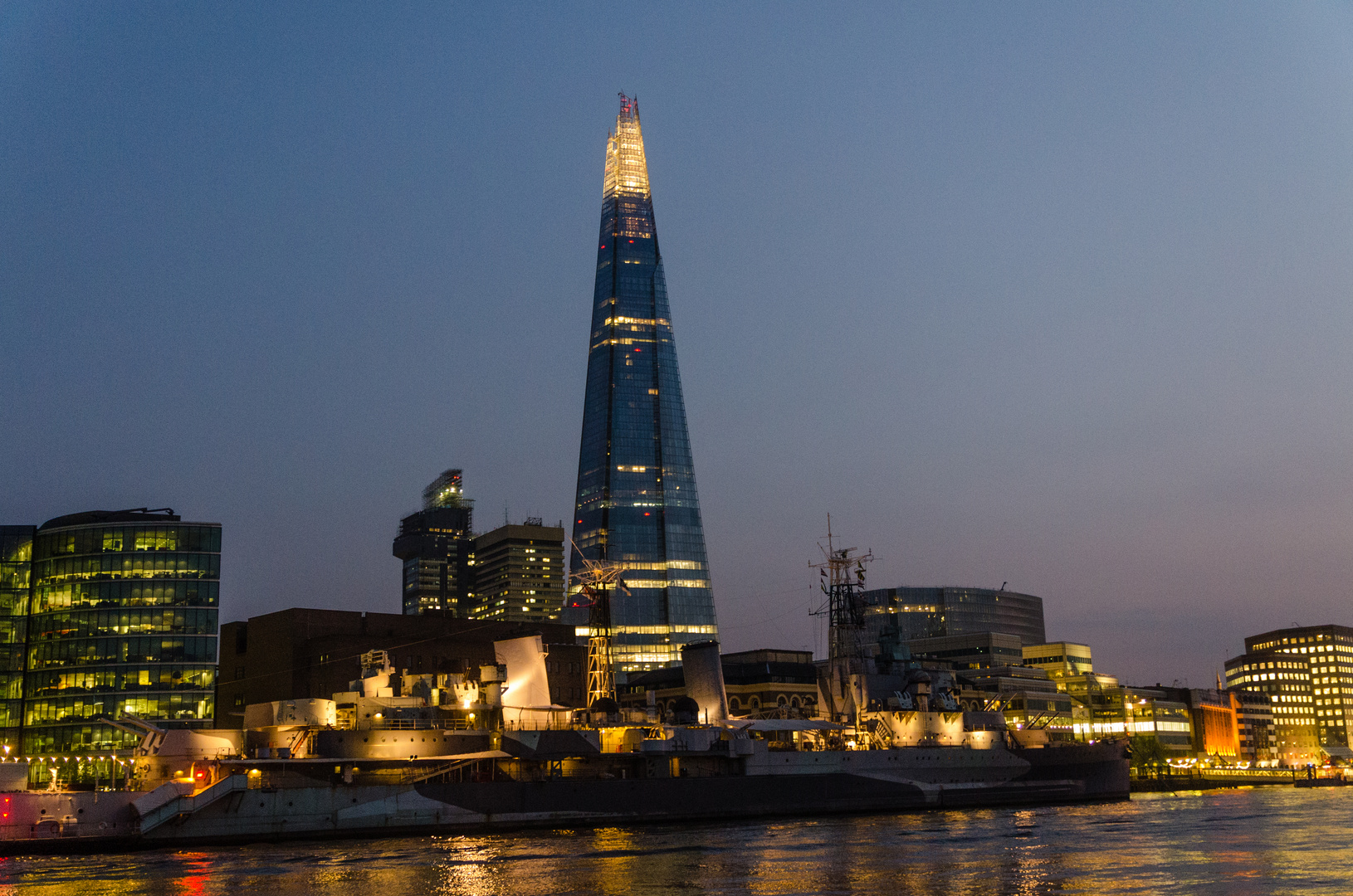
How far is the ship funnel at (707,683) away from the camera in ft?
229

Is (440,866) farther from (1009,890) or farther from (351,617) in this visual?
(351,617)

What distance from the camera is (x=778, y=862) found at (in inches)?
1642

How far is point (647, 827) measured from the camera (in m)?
58.4

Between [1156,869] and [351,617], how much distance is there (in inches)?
3147

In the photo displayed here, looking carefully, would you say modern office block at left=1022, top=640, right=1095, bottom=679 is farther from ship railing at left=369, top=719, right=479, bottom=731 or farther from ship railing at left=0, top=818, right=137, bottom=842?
ship railing at left=0, top=818, right=137, bottom=842

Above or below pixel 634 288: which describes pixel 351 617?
below

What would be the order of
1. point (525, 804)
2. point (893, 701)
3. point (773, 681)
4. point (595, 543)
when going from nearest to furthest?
point (525, 804), point (893, 701), point (773, 681), point (595, 543)

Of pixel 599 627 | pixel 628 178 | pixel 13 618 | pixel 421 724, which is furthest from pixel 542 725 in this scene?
pixel 628 178

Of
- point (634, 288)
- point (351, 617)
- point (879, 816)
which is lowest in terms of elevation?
point (879, 816)

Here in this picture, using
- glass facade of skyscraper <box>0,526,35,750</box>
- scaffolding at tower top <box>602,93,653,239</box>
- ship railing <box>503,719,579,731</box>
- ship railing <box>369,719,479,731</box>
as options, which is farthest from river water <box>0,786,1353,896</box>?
scaffolding at tower top <box>602,93,653,239</box>

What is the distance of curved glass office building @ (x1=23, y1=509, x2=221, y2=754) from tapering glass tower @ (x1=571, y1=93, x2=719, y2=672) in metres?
89.7

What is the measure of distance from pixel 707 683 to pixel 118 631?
149ft

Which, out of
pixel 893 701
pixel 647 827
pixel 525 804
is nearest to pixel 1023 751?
pixel 893 701

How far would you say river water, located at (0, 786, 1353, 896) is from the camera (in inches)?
1401
